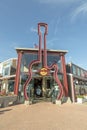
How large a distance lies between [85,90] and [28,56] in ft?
43.9

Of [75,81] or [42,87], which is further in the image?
[75,81]

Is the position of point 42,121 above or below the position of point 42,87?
below

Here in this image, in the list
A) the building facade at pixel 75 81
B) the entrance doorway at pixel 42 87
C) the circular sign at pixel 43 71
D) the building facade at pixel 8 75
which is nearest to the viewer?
the circular sign at pixel 43 71

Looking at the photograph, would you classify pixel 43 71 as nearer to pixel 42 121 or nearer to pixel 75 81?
pixel 75 81

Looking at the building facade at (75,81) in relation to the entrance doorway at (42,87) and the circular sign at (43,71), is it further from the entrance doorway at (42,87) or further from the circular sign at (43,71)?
the circular sign at (43,71)

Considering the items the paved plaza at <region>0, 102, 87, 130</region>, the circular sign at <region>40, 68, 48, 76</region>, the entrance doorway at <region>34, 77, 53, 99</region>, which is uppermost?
the circular sign at <region>40, 68, 48, 76</region>

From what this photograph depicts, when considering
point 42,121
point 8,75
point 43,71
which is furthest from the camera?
point 8,75

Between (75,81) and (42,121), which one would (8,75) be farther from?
(42,121)

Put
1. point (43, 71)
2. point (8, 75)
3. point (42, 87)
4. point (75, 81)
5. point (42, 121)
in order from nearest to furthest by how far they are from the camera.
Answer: point (42, 121) → point (43, 71) → point (42, 87) → point (75, 81) → point (8, 75)

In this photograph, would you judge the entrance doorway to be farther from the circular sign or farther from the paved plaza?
the paved plaza

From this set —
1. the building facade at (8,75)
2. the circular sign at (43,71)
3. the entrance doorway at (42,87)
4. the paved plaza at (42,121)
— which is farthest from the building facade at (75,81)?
the paved plaza at (42,121)

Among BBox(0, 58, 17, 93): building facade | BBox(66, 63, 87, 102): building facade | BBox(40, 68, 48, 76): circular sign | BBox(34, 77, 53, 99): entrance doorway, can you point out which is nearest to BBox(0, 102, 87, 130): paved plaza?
BBox(40, 68, 48, 76): circular sign

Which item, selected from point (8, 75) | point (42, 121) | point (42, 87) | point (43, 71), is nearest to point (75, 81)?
point (42, 87)

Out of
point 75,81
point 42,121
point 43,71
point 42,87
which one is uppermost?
point 43,71
